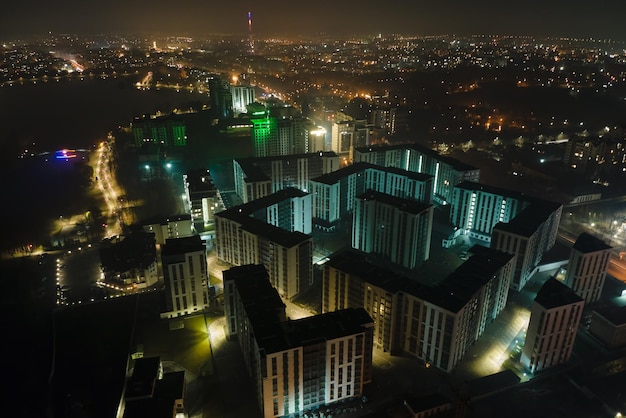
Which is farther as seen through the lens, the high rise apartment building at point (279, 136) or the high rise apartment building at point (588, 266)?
the high rise apartment building at point (279, 136)

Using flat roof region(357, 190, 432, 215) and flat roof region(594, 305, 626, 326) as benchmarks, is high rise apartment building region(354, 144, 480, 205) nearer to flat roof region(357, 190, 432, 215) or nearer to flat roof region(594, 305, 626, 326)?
flat roof region(357, 190, 432, 215)

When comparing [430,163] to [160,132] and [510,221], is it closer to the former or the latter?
[510,221]

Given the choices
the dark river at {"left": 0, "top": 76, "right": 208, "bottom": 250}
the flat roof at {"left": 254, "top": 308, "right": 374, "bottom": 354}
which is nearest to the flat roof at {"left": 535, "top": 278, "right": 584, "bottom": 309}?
the flat roof at {"left": 254, "top": 308, "right": 374, "bottom": 354}

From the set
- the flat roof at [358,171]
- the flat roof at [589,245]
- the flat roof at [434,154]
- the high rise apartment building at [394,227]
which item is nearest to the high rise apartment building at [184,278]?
the high rise apartment building at [394,227]

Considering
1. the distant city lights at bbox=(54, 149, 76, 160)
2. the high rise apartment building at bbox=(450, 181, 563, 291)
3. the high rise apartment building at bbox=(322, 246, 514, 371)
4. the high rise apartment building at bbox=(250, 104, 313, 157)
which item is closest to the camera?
the high rise apartment building at bbox=(322, 246, 514, 371)

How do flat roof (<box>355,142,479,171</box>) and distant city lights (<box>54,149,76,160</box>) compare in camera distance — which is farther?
distant city lights (<box>54,149,76,160</box>)

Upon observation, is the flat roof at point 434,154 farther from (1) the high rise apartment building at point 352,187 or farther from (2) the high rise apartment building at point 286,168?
(2) the high rise apartment building at point 286,168
